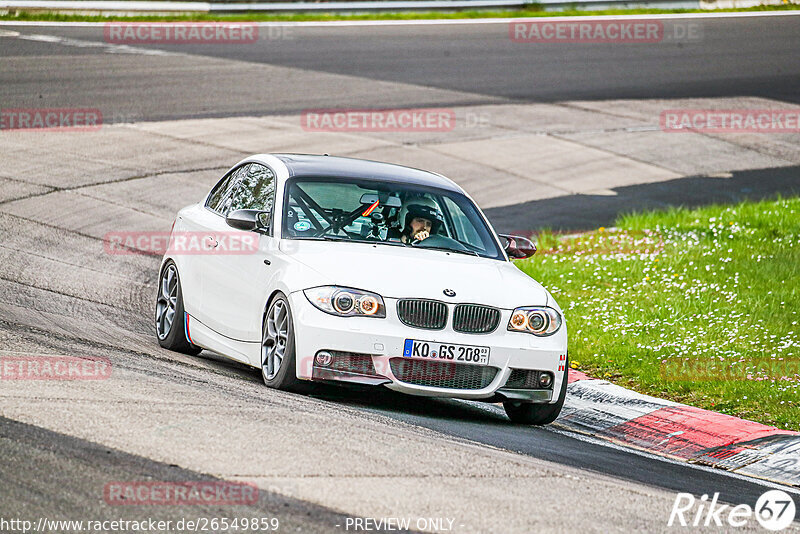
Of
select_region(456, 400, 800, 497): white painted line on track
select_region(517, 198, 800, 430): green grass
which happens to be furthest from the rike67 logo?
select_region(517, 198, 800, 430): green grass

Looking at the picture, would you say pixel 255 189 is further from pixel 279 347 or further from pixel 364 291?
pixel 364 291

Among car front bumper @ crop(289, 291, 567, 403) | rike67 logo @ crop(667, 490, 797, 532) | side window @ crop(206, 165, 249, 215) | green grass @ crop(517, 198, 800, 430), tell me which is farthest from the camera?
side window @ crop(206, 165, 249, 215)

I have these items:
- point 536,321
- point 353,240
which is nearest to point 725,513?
point 536,321

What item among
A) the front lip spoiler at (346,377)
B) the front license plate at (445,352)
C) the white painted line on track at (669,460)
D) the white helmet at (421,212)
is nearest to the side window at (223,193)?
the white helmet at (421,212)

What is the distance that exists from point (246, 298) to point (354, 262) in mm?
1024

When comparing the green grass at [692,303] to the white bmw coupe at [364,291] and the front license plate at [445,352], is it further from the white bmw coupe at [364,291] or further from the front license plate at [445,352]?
the front license plate at [445,352]

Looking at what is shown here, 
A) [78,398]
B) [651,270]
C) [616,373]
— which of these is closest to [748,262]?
[651,270]

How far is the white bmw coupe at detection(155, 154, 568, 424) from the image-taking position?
8.16 metres

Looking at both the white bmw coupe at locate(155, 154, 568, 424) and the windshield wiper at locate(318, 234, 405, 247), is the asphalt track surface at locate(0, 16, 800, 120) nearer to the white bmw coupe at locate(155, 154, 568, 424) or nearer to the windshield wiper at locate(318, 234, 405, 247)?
the white bmw coupe at locate(155, 154, 568, 424)

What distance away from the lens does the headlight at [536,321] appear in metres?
8.45

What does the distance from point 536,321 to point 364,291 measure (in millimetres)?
1206

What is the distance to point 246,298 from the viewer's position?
909 cm

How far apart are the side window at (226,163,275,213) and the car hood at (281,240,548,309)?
31.6 inches

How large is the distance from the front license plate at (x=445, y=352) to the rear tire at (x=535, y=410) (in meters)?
0.68
